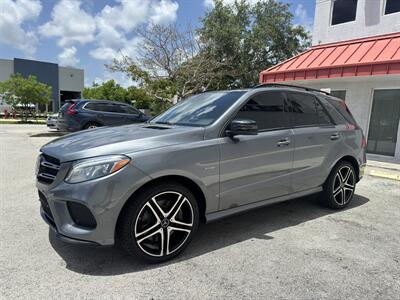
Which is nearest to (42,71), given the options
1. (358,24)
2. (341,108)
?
(358,24)

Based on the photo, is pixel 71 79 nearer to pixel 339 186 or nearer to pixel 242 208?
pixel 339 186

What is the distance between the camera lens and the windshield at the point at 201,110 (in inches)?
144

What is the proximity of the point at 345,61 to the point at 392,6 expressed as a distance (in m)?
2.85

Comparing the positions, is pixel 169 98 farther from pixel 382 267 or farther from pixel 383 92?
pixel 382 267

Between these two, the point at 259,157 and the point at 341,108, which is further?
the point at 341,108

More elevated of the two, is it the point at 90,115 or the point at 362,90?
the point at 362,90

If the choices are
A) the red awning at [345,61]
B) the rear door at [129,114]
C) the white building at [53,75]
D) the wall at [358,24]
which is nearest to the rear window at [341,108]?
the red awning at [345,61]

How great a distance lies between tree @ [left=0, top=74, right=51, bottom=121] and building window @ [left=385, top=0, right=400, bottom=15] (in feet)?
86.6

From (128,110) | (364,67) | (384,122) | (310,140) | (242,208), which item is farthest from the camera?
(128,110)

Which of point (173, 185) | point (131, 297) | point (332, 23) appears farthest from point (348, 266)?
point (332, 23)

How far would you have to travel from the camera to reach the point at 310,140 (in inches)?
169

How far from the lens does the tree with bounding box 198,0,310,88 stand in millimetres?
21297

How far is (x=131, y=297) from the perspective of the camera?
2.54 m

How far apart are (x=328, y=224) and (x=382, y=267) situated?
3.78ft
